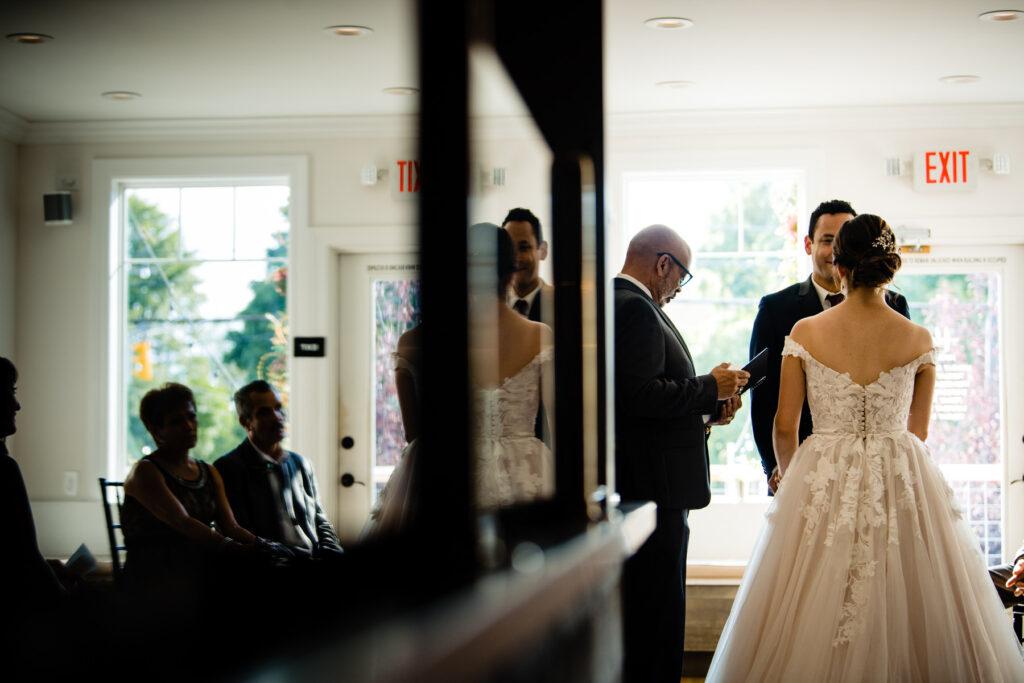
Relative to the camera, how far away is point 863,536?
2.43m

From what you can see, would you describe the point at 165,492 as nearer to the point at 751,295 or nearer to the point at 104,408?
the point at 104,408

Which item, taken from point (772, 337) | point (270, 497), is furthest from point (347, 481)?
point (772, 337)

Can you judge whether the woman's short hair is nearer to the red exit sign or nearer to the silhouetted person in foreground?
the silhouetted person in foreground

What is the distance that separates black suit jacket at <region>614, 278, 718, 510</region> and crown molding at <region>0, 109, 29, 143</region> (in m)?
2.21

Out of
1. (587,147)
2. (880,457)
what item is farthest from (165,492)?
(880,457)

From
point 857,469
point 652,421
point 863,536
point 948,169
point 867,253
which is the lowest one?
point 863,536

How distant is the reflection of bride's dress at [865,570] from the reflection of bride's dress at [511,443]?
125 cm

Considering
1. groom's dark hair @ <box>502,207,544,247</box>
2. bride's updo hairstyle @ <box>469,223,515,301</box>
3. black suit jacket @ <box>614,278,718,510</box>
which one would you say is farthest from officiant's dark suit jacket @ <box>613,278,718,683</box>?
bride's updo hairstyle @ <box>469,223,515,301</box>

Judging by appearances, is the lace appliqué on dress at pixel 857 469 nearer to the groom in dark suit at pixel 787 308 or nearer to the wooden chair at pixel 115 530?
the groom in dark suit at pixel 787 308

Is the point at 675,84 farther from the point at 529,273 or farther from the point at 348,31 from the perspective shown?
the point at 348,31

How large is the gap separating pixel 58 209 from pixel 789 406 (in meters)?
2.52

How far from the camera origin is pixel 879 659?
228cm

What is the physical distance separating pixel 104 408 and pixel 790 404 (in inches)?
97.8

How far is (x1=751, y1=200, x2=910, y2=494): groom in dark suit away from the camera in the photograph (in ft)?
10.7
